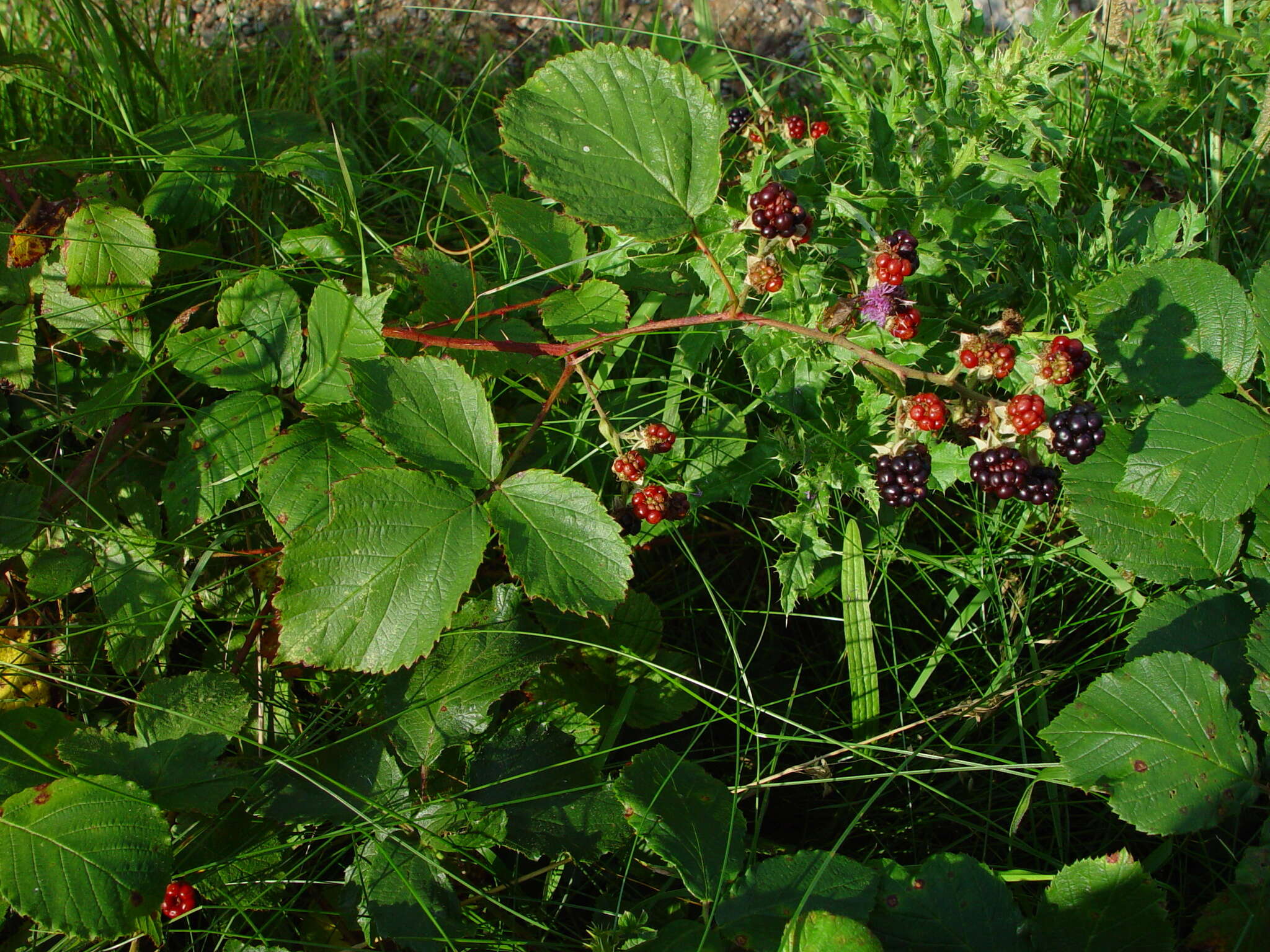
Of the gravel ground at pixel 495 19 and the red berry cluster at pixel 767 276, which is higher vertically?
the gravel ground at pixel 495 19

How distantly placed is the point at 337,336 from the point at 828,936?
158 cm

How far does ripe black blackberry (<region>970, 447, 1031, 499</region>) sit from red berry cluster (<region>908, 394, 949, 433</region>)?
0.11 m

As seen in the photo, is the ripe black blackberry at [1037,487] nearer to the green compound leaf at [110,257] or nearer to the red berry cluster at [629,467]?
the red berry cluster at [629,467]

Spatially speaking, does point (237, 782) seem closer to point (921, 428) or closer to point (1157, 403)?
point (921, 428)

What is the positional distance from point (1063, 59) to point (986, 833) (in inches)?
67.9

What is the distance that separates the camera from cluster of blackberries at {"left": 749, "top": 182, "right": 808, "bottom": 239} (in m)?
1.67

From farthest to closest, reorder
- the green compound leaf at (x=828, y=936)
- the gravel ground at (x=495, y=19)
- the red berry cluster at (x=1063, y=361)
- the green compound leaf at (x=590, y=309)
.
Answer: the gravel ground at (x=495, y=19)
the green compound leaf at (x=590, y=309)
the red berry cluster at (x=1063, y=361)
the green compound leaf at (x=828, y=936)

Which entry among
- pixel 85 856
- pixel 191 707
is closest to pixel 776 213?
pixel 191 707

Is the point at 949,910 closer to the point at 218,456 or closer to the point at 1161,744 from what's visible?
the point at 1161,744

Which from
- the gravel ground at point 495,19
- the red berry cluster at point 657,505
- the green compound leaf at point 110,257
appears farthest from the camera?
the gravel ground at point 495,19

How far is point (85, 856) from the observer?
5.30ft

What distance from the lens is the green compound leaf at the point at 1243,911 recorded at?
1.64 m

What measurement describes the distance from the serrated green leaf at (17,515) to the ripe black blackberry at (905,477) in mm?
1922

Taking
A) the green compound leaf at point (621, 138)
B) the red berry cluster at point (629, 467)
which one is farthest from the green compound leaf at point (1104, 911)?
the green compound leaf at point (621, 138)
